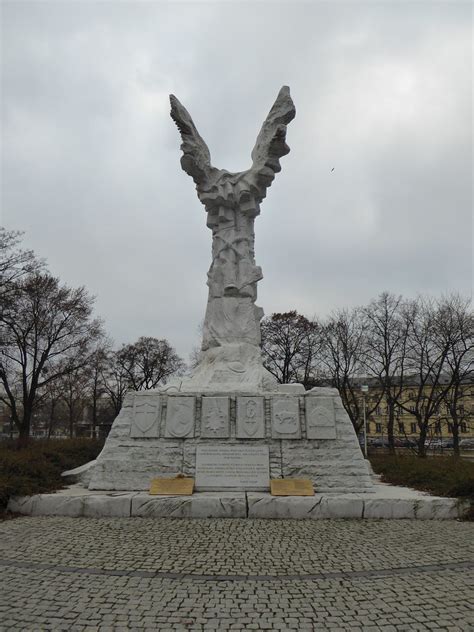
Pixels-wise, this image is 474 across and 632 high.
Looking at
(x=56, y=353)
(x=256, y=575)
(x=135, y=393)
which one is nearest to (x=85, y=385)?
(x=56, y=353)

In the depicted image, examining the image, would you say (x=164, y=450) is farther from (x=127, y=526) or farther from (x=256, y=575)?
(x=256, y=575)

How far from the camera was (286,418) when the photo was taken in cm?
773

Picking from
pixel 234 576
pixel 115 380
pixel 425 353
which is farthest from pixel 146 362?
pixel 234 576

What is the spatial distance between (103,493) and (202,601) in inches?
164

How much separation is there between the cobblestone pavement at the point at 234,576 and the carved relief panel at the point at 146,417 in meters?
1.90

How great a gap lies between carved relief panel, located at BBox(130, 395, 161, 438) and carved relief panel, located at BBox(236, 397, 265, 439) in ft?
4.94

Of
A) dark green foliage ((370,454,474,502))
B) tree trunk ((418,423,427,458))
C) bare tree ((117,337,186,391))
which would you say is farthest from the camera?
bare tree ((117,337,186,391))

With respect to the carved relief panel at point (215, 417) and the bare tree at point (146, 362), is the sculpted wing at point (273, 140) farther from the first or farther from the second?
the bare tree at point (146, 362)

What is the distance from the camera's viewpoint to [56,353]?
848 inches

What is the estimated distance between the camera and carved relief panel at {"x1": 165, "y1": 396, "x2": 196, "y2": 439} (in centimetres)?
768

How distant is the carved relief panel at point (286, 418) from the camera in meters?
7.63

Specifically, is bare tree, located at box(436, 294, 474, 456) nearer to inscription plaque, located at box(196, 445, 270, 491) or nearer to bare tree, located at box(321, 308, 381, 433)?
bare tree, located at box(321, 308, 381, 433)

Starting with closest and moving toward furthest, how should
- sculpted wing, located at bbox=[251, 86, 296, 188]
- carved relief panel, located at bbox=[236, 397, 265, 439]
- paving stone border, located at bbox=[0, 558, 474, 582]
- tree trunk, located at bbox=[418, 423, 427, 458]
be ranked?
1. paving stone border, located at bbox=[0, 558, 474, 582]
2. carved relief panel, located at bbox=[236, 397, 265, 439]
3. sculpted wing, located at bbox=[251, 86, 296, 188]
4. tree trunk, located at bbox=[418, 423, 427, 458]

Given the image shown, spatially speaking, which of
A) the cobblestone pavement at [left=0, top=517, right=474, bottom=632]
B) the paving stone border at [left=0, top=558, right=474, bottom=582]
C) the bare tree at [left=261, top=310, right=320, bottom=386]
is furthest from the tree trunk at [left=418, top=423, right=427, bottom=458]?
the paving stone border at [left=0, top=558, right=474, bottom=582]
